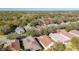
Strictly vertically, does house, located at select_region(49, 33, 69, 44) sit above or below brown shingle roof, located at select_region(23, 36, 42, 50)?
above

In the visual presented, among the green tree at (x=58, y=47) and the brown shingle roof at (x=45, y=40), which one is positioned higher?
the brown shingle roof at (x=45, y=40)

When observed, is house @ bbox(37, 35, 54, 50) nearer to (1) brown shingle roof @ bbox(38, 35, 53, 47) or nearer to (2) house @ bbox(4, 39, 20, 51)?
(1) brown shingle roof @ bbox(38, 35, 53, 47)

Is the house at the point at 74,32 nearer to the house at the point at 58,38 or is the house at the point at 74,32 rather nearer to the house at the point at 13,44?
the house at the point at 58,38

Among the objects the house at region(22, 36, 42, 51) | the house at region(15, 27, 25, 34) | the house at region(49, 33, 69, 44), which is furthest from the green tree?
the house at region(15, 27, 25, 34)

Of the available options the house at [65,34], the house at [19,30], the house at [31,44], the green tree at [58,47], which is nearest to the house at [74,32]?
the house at [65,34]

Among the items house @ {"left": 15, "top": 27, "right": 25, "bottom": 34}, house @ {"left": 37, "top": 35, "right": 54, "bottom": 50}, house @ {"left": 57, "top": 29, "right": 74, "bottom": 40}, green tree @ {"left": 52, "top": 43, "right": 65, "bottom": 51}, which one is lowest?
green tree @ {"left": 52, "top": 43, "right": 65, "bottom": 51}
